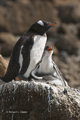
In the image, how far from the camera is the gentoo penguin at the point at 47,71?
230 inches

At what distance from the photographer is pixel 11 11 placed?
22.7m

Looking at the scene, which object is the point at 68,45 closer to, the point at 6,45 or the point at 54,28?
the point at 6,45

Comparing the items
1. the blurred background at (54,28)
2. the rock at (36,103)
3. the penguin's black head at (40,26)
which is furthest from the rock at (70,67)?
the rock at (36,103)

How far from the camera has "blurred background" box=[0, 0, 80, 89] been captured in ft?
54.4

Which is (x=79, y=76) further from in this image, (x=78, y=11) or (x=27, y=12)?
(x=78, y=11)

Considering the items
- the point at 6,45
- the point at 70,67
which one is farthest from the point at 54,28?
the point at 70,67

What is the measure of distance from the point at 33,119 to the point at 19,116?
190 millimetres

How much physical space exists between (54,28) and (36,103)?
59.1 ft

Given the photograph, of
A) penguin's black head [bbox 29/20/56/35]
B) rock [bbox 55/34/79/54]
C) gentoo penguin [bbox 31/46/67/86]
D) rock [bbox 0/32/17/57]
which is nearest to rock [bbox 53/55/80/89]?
rock [bbox 55/34/79/54]

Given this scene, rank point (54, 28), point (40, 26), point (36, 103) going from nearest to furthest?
point (36, 103) < point (40, 26) < point (54, 28)

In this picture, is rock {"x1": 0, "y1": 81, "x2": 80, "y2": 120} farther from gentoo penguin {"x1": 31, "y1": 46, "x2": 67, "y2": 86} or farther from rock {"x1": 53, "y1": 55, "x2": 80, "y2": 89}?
rock {"x1": 53, "y1": 55, "x2": 80, "y2": 89}

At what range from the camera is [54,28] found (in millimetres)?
22797

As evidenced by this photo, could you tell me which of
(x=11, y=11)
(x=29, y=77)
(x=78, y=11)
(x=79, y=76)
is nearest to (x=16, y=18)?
(x=11, y=11)

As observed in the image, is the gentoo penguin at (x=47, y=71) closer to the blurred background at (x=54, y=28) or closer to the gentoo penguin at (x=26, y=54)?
the gentoo penguin at (x=26, y=54)
